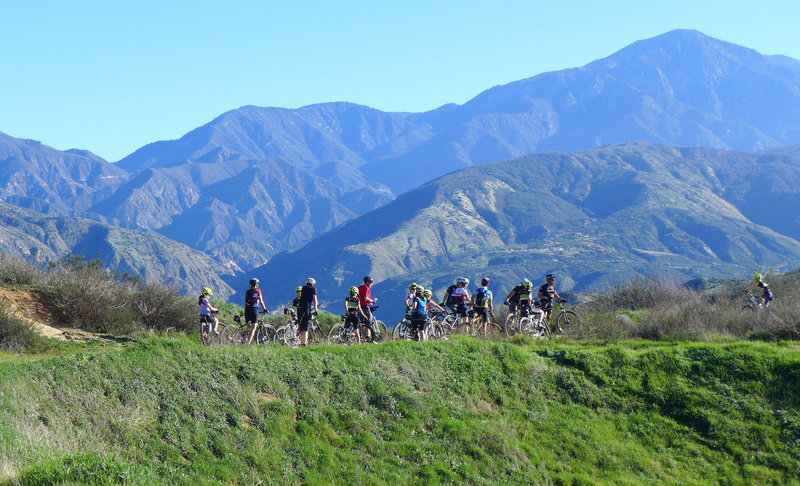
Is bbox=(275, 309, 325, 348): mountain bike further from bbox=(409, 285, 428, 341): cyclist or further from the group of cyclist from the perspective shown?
bbox=(409, 285, 428, 341): cyclist

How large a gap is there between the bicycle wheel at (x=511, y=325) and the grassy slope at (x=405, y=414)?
8.00ft

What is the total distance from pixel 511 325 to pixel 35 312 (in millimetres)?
12641

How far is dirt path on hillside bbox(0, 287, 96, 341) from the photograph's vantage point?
16000 millimetres

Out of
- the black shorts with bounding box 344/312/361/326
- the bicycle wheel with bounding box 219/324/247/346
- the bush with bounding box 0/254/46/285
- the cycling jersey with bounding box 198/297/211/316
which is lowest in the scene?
the bicycle wheel with bounding box 219/324/247/346

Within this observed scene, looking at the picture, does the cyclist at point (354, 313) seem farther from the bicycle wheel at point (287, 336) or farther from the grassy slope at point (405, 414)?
the grassy slope at point (405, 414)

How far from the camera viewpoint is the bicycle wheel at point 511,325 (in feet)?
61.6

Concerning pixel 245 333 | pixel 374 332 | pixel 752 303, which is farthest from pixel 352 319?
pixel 752 303

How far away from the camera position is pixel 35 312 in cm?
1733

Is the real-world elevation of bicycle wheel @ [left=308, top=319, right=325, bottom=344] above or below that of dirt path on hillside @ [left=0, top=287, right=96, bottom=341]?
below

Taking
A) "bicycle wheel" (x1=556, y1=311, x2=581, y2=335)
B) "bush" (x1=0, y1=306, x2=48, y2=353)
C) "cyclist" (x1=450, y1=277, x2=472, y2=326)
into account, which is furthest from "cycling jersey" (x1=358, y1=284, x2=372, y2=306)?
"bush" (x1=0, y1=306, x2=48, y2=353)

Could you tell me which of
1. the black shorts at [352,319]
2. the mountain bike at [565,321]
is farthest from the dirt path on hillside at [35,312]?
the mountain bike at [565,321]

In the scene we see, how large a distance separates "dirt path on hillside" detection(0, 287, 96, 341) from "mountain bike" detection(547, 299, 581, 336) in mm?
12595

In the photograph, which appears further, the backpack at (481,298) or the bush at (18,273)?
the bush at (18,273)

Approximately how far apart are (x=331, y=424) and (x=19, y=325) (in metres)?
7.75
